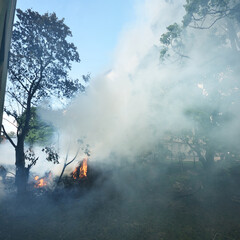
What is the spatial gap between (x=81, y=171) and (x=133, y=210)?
605 cm

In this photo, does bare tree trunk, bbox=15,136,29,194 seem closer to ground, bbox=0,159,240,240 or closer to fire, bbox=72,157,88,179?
ground, bbox=0,159,240,240

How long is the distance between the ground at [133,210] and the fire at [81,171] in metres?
1.49

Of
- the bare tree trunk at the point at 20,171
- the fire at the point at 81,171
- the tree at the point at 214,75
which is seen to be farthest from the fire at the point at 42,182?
the tree at the point at 214,75

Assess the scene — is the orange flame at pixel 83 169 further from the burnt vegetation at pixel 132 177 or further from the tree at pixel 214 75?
the tree at pixel 214 75

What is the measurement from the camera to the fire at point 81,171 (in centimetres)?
1291

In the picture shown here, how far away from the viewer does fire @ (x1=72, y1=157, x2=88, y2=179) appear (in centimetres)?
1291

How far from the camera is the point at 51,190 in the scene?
1093 centimetres

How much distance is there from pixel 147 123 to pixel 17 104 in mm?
10302

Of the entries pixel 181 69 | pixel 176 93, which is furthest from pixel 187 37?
pixel 176 93

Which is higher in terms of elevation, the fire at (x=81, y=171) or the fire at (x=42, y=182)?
the fire at (x=81, y=171)

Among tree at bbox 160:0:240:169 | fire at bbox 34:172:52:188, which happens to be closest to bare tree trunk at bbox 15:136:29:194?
fire at bbox 34:172:52:188

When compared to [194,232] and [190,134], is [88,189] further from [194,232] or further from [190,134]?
[190,134]

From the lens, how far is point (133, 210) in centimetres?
889

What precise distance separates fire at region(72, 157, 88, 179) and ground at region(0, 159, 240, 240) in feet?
4.90
